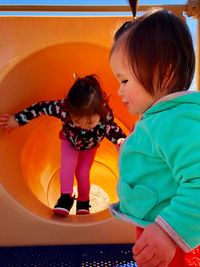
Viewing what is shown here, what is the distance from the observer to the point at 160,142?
1.73ft

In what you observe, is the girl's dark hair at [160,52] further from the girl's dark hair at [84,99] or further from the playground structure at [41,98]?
the girl's dark hair at [84,99]

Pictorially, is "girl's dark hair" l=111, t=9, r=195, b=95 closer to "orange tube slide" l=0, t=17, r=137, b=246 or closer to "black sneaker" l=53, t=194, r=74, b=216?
"orange tube slide" l=0, t=17, r=137, b=246

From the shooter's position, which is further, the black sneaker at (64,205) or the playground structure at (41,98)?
the black sneaker at (64,205)

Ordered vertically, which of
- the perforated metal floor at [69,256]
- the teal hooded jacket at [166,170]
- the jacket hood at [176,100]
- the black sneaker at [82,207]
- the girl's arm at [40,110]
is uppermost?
the jacket hood at [176,100]

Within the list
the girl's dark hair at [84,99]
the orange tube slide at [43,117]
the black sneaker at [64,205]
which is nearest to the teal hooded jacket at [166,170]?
the orange tube slide at [43,117]

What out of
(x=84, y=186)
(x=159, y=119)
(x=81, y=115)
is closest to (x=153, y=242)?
(x=159, y=119)

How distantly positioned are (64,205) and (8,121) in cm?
35

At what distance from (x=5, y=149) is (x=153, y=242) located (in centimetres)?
99

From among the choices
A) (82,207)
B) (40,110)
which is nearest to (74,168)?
(82,207)

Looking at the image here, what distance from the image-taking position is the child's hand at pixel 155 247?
19.5 inches

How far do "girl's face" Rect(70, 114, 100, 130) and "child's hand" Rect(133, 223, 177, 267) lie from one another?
91 centimetres

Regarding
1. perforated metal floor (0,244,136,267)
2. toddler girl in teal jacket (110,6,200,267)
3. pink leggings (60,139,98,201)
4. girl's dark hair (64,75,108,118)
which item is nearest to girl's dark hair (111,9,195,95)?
toddler girl in teal jacket (110,6,200,267)

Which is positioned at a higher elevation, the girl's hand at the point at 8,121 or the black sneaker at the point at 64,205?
the girl's hand at the point at 8,121

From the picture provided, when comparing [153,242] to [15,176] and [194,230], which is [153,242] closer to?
[194,230]
